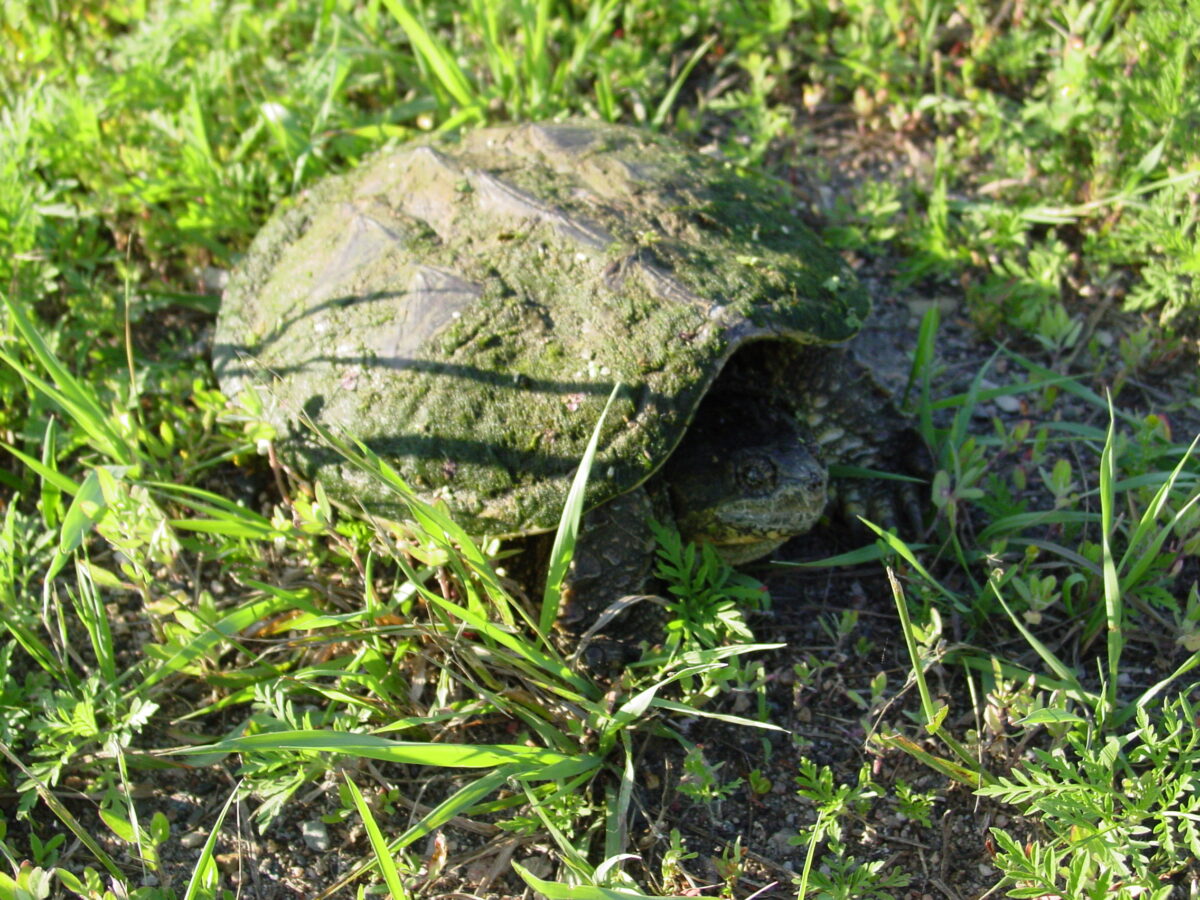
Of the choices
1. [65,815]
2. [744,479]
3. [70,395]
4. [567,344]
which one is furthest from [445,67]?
[65,815]

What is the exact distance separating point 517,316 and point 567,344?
0.14 meters

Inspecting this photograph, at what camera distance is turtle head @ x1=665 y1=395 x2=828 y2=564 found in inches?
89.2

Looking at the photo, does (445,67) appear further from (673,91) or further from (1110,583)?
(1110,583)

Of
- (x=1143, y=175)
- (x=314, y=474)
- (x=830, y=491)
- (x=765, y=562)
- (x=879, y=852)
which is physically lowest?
(x=879, y=852)

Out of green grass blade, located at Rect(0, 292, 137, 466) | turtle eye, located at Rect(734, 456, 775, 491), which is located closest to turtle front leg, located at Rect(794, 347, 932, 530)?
turtle eye, located at Rect(734, 456, 775, 491)

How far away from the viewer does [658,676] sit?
2105mm

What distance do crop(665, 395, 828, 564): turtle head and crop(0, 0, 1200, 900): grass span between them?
0.49ft

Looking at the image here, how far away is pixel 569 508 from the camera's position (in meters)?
1.94

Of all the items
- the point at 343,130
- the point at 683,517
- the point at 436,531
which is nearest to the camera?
the point at 436,531

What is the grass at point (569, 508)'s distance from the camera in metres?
1.95

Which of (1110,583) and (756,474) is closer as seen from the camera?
(1110,583)

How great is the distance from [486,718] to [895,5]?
2754 millimetres

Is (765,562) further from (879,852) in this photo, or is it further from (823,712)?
(879,852)

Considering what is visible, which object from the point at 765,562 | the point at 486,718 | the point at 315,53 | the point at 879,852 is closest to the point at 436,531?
the point at 486,718
